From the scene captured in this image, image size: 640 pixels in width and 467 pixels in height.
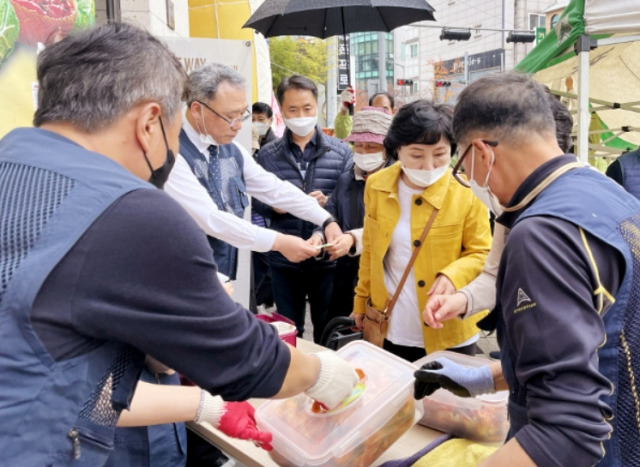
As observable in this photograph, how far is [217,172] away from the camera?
2.78m

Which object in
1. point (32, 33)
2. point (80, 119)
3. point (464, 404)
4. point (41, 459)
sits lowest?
point (464, 404)

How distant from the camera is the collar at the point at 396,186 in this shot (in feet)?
7.54

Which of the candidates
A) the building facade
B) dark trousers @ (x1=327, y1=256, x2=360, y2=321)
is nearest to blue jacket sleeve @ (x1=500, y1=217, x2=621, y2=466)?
dark trousers @ (x1=327, y1=256, x2=360, y2=321)

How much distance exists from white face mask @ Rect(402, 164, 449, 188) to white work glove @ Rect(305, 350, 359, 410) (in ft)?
3.86

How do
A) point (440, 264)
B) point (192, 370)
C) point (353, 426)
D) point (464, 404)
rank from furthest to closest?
point (440, 264), point (464, 404), point (353, 426), point (192, 370)

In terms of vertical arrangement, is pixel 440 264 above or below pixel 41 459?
below

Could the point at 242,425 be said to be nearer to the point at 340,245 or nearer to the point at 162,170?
the point at 162,170

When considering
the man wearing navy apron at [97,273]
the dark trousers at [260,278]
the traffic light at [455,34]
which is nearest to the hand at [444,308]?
the man wearing navy apron at [97,273]

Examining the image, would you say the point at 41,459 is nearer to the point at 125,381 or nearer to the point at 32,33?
the point at 125,381

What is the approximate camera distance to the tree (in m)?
21.8

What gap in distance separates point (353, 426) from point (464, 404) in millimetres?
436

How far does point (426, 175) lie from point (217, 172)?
1.15 metres

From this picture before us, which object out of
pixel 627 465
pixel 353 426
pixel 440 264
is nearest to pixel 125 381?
pixel 353 426

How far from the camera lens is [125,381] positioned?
3.17 feet
